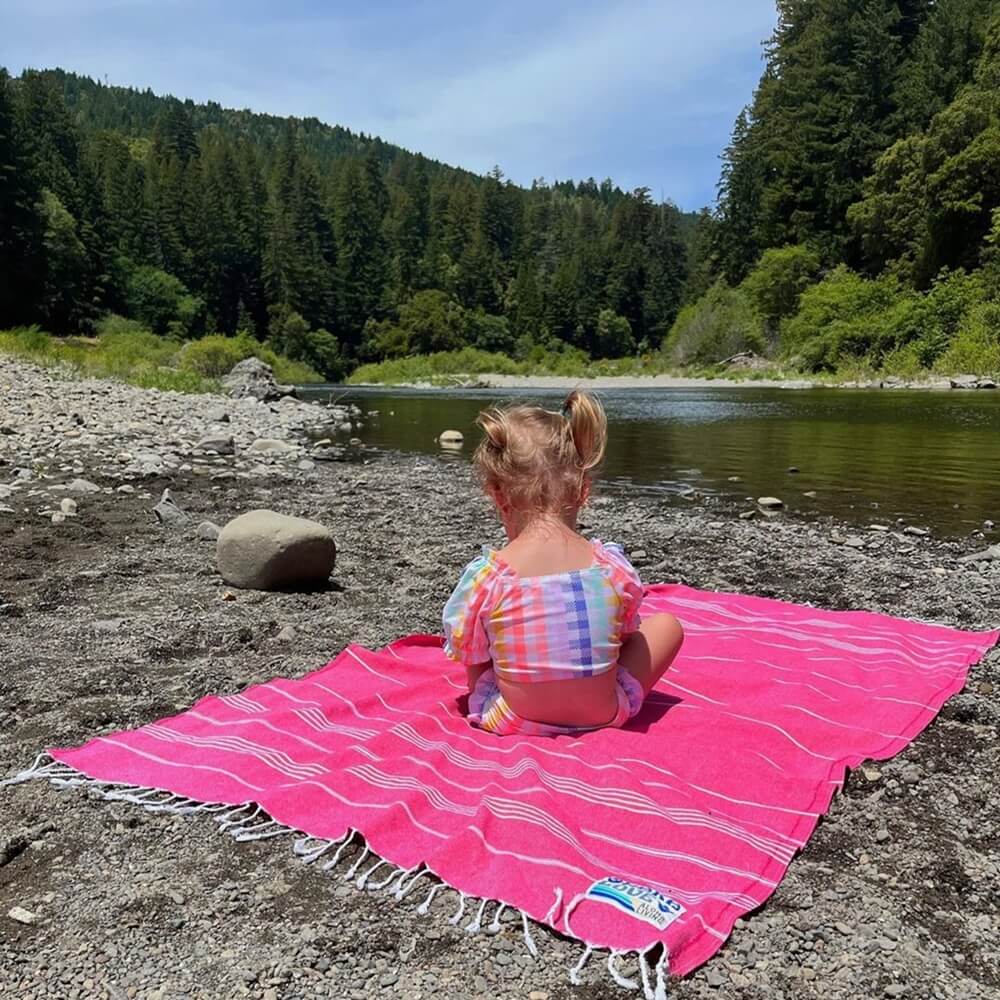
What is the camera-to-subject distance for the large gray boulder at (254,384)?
91.2 ft

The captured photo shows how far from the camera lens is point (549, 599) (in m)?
3.12

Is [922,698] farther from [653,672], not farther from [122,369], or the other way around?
[122,369]

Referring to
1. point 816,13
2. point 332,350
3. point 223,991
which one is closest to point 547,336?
point 332,350

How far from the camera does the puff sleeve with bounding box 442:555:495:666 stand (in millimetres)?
3213

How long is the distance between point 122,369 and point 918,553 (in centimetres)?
2399

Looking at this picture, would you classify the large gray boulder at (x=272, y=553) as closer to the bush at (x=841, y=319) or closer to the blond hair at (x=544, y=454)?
the blond hair at (x=544, y=454)

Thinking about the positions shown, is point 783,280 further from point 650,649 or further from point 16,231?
point 650,649

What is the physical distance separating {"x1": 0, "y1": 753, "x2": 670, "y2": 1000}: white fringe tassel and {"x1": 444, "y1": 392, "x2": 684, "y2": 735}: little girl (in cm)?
90

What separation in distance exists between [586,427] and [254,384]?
26.9 meters

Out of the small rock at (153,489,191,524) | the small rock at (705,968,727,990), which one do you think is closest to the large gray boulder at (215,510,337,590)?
the small rock at (153,489,191,524)

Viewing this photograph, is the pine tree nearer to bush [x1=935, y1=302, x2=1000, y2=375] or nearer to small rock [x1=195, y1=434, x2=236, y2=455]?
small rock [x1=195, y1=434, x2=236, y2=455]

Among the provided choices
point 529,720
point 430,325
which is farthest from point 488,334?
point 529,720

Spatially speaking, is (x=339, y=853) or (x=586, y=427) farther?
(x=586, y=427)

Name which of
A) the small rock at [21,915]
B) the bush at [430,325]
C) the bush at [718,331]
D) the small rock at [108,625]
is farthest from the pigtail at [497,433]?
the bush at [430,325]
